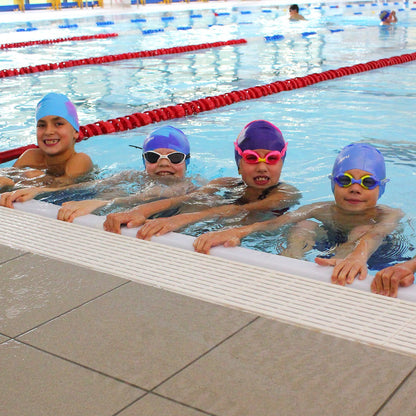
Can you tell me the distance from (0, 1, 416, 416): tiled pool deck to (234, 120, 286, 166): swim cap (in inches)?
66.1

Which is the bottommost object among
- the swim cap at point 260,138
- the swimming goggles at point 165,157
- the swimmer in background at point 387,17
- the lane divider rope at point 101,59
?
the swimming goggles at point 165,157

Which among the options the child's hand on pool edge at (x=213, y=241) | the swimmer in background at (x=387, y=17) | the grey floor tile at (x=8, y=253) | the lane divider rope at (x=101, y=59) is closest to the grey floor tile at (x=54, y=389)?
the grey floor tile at (x=8, y=253)

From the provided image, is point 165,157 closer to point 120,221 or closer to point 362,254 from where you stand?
point 120,221

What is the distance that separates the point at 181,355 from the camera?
189 centimetres

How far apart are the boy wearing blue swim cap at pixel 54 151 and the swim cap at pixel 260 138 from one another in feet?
4.37

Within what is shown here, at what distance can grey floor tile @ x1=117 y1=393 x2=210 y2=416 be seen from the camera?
1.62 meters

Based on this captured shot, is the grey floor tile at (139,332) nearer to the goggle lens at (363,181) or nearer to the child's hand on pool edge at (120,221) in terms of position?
the child's hand on pool edge at (120,221)

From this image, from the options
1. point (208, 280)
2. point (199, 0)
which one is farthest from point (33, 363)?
point (199, 0)

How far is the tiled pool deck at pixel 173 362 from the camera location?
1650 mm

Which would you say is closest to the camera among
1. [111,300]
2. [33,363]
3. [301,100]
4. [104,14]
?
[33,363]

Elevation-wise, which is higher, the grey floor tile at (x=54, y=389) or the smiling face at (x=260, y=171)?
the smiling face at (x=260, y=171)

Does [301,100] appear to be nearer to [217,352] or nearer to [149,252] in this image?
[149,252]

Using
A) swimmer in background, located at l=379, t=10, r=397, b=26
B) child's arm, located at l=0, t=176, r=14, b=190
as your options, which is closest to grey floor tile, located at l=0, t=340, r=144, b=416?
child's arm, located at l=0, t=176, r=14, b=190

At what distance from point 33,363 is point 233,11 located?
24675 millimetres
